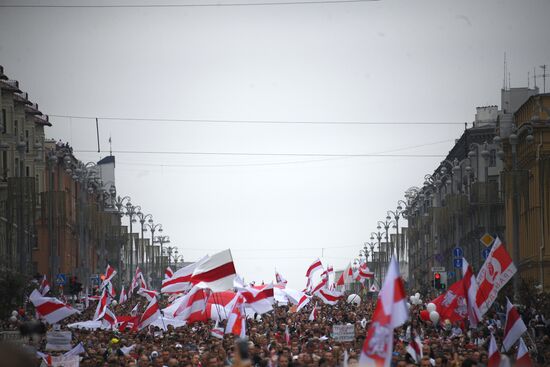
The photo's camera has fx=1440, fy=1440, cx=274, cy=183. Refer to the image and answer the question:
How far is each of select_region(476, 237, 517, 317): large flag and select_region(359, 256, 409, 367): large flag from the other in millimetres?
11830

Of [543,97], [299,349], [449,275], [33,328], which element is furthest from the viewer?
[449,275]

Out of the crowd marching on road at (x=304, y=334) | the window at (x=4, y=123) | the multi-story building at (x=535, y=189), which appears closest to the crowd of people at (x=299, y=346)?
the crowd marching on road at (x=304, y=334)

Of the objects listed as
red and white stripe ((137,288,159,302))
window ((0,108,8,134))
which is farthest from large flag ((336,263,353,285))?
red and white stripe ((137,288,159,302))

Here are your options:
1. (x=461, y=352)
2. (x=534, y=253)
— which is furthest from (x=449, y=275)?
(x=461, y=352)

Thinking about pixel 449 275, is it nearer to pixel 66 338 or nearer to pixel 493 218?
pixel 493 218

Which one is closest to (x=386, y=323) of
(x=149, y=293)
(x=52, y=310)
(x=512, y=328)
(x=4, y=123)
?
(x=512, y=328)

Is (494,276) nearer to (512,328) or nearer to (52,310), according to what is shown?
(512,328)

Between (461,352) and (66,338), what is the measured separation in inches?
455

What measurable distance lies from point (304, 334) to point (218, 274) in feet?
15.9

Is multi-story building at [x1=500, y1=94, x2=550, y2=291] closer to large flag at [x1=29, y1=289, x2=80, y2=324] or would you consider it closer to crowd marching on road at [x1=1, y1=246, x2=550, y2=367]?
crowd marching on road at [x1=1, y1=246, x2=550, y2=367]

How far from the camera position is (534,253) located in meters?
75.9

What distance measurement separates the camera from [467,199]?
75.5m

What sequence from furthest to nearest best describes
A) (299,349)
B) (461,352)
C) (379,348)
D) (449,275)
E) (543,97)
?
(449,275), (543,97), (299,349), (461,352), (379,348)

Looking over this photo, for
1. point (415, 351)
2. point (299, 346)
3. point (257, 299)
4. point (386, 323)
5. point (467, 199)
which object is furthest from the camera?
point (467, 199)
